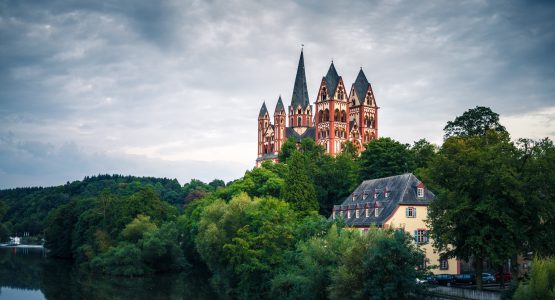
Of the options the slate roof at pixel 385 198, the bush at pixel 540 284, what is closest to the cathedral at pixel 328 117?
the slate roof at pixel 385 198

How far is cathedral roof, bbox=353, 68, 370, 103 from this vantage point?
151750 millimetres

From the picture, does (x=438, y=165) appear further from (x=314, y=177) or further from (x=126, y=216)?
(x=126, y=216)

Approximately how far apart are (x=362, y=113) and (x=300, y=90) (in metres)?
20.4

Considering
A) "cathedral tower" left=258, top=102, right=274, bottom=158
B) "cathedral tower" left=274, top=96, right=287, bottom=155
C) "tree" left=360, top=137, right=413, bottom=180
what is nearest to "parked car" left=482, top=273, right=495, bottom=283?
"tree" left=360, top=137, right=413, bottom=180

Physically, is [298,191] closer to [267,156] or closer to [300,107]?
[267,156]

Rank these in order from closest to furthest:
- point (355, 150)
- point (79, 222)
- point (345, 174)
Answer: point (345, 174) → point (79, 222) → point (355, 150)

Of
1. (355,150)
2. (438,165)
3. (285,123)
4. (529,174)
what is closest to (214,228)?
(438,165)

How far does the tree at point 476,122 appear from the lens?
8038 centimetres

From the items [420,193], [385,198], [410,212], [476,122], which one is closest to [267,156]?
[476,122]

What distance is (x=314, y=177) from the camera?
81000 millimetres

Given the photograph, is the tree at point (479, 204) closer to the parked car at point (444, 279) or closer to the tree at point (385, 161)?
the parked car at point (444, 279)

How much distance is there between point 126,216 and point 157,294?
1151 inches

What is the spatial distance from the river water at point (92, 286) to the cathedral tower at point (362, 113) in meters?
77.9

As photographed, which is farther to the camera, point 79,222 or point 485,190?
point 79,222
